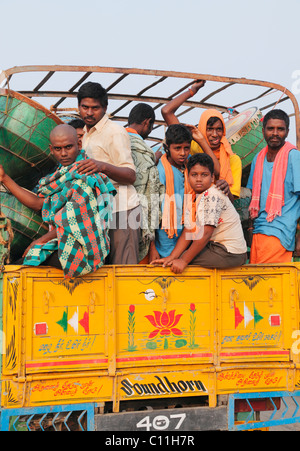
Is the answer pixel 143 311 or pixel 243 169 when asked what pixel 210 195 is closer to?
pixel 143 311

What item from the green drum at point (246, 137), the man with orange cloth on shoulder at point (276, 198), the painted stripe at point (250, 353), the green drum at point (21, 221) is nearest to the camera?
the painted stripe at point (250, 353)

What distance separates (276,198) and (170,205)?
2.65 feet

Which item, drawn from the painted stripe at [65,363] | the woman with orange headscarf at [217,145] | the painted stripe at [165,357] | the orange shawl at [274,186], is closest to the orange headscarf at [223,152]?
the woman with orange headscarf at [217,145]

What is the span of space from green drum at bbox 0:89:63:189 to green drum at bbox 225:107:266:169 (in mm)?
1586

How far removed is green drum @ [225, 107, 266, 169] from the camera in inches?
178

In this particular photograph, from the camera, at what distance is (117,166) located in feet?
11.0

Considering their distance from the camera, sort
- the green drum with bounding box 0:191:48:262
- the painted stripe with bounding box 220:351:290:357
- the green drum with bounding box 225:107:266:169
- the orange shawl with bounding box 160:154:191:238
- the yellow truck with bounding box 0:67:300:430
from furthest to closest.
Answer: the green drum with bounding box 225:107:266:169, the orange shawl with bounding box 160:154:191:238, the green drum with bounding box 0:191:48:262, the painted stripe with bounding box 220:351:290:357, the yellow truck with bounding box 0:67:300:430

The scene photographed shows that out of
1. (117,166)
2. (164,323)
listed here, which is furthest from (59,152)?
(164,323)

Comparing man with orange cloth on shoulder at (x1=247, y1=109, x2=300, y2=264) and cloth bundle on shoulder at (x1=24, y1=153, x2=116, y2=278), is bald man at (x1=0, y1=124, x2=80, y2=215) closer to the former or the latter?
cloth bundle on shoulder at (x1=24, y1=153, x2=116, y2=278)

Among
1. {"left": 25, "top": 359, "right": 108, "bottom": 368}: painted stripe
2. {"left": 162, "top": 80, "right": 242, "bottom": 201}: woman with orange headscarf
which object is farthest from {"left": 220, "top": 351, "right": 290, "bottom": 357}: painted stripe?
{"left": 162, "top": 80, "right": 242, "bottom": 201}: woman with orange headscarf

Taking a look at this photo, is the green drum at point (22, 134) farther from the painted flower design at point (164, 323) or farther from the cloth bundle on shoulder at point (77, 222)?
the painted flower design at point (164, 323)

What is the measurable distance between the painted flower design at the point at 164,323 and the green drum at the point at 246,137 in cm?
184

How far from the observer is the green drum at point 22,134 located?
3463 mm

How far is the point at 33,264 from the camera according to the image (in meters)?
2.92
